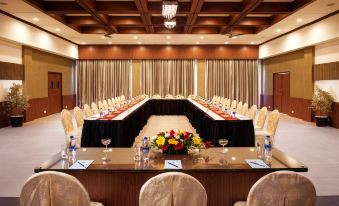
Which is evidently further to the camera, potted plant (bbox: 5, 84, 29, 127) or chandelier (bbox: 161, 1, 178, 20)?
potted plant (bbox: 5, 84, 29, 127)

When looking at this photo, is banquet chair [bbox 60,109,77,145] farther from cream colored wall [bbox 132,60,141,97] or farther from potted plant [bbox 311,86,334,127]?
cream colored wall [bbox 132,60,141,97]

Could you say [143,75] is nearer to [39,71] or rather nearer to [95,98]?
[95,98]

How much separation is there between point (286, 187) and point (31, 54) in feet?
38.3

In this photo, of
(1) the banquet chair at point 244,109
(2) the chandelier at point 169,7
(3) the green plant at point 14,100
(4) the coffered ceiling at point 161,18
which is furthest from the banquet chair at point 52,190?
(3) the green plant at point 14,100

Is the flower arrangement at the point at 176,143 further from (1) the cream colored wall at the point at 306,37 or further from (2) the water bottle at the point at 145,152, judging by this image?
(1) the cream colored wall at the point at 306,37

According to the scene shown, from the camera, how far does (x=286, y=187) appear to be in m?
2.04

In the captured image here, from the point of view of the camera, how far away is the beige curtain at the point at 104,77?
17391 millimetres

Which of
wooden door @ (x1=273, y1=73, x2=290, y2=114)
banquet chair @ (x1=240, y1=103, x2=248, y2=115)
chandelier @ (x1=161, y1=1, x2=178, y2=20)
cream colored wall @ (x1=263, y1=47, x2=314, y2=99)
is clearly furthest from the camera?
wooden door @ (x1=273, y1=73, x2=290, y2=114)

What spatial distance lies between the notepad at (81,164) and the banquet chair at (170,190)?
2.72ft

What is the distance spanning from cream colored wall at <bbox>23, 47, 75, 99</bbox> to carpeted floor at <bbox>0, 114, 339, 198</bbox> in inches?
67.1

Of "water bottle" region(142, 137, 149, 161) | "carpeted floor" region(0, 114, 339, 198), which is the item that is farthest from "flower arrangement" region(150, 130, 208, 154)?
"carpeted floor" region(0, 114, 339, 198)

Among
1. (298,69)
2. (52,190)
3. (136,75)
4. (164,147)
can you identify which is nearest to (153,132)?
(164,147)

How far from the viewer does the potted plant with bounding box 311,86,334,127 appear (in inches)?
404

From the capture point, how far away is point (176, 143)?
9.70ft
